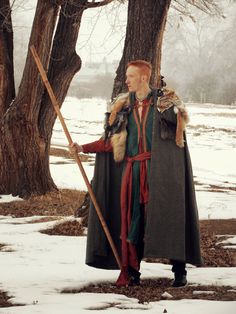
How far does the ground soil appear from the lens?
5.80 m

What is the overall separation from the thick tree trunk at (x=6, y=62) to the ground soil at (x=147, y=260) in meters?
1.76

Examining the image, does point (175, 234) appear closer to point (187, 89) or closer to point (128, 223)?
point (128, 223)

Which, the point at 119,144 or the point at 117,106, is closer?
the point at 119,144

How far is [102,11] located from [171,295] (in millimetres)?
6788

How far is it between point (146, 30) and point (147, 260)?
2838mm

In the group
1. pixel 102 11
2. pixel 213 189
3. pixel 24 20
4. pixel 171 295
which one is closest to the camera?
pixel 171 295

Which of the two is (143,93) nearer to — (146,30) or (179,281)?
(179,281)

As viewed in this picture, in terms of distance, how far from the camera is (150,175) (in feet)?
19.5

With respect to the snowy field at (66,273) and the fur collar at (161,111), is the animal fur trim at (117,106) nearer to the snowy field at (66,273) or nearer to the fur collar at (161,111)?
the fur collar at (161,111)

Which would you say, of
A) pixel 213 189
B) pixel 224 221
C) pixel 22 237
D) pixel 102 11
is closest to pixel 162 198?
pixel 22 237

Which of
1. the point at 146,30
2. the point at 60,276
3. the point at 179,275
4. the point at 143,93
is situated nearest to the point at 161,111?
the point at 143,93

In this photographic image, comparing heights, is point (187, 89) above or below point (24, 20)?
below

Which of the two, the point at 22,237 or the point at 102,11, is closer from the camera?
the point at 22,237

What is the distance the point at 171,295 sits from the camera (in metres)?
5.75
